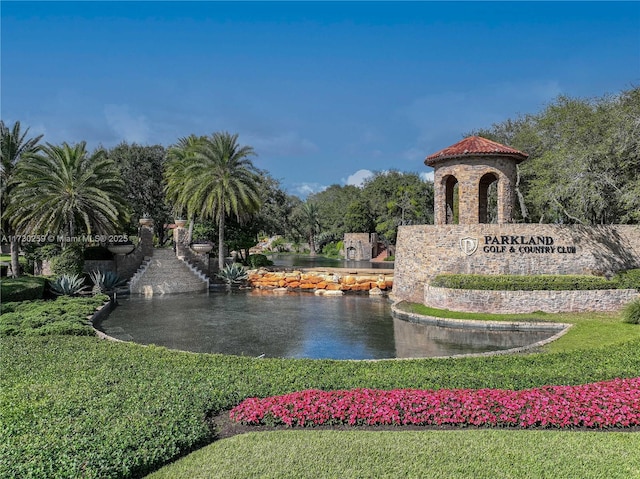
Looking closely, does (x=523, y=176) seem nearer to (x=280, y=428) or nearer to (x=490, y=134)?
(x=490, y=134)

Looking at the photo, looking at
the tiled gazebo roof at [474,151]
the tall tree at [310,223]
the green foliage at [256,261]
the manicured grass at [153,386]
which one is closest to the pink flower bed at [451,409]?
the manicured grass at [153,386]

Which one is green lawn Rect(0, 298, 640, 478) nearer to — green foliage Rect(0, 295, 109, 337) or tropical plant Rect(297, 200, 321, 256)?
green foliage Rect(0, 295, 109, 337)

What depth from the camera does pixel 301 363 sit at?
11883 millimetres

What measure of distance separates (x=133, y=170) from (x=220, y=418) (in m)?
40.9

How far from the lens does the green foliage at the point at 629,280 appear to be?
66.5 ft

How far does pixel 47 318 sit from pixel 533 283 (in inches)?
696

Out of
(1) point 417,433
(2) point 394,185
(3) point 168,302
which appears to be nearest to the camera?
(1) point 417,433

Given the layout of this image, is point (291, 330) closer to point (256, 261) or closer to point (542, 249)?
point (542, 249)

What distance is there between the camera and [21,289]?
22.2 metres

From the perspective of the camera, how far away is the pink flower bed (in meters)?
8.05

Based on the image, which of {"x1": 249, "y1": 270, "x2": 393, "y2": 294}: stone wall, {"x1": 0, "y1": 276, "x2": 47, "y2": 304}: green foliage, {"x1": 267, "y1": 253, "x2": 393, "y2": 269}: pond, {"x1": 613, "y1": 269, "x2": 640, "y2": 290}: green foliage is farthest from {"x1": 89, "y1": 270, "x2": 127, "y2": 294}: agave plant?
{"x1": 613, "y1": 269, "x2": 640, "y2": 290}: green foliage

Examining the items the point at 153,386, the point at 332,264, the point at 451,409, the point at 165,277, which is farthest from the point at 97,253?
the point at 451,409

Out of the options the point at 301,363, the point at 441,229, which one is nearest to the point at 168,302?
the point at 441,229

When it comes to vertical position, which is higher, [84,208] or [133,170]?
[133,170]
